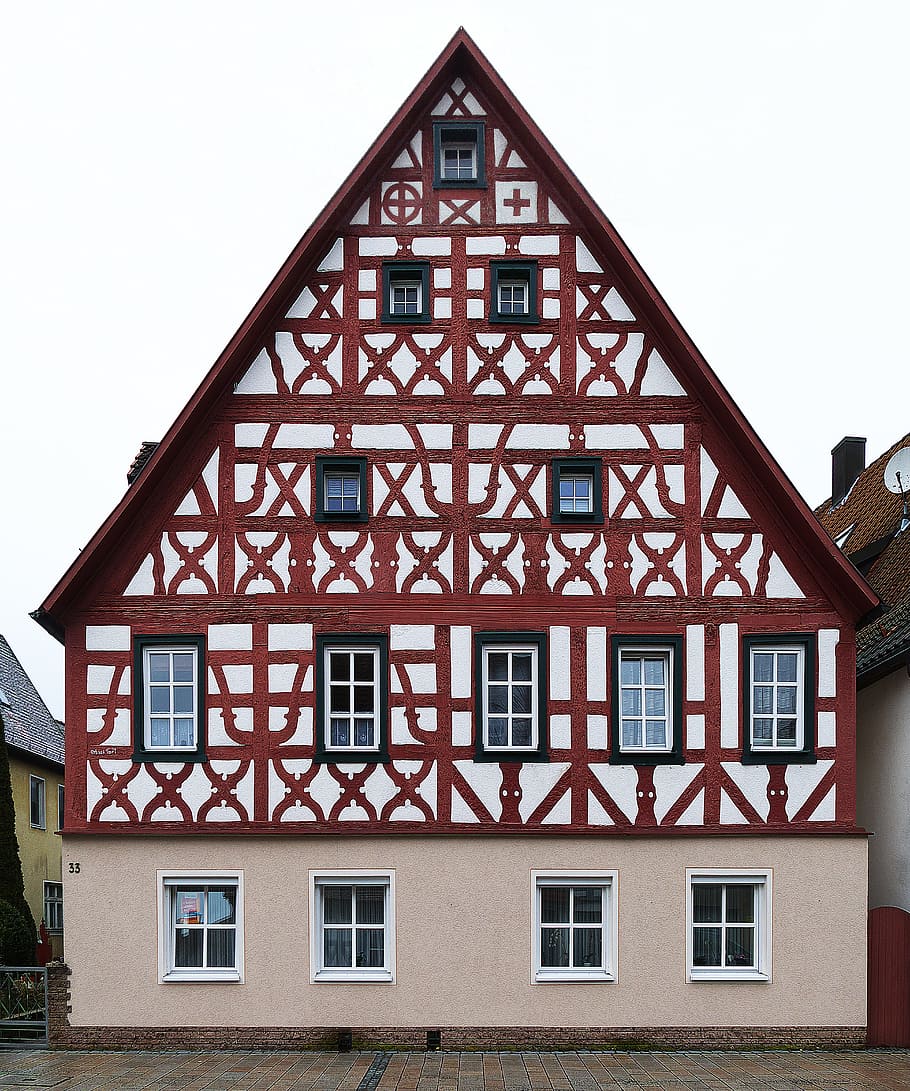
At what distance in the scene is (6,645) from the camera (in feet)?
104

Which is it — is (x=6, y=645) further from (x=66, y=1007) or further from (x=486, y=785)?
(x=486, y=785)

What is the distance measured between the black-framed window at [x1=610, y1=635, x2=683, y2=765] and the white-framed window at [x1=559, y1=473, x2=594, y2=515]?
185 centimetres

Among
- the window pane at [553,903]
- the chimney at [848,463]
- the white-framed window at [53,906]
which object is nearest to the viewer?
the window pane at [553,903]

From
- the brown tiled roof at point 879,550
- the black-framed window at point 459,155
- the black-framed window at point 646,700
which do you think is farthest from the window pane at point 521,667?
the black-framed window at point 459,155

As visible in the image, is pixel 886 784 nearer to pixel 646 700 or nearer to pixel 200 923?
pixel 646 700

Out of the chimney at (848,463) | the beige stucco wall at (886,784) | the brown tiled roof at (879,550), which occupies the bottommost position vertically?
the beige stucco wall at (886,784)

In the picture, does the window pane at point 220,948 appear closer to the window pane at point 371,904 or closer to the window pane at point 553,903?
the window pane at point 371,904

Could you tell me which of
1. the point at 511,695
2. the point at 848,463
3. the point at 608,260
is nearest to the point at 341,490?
the point at 511,695

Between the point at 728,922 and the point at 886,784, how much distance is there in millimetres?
3504

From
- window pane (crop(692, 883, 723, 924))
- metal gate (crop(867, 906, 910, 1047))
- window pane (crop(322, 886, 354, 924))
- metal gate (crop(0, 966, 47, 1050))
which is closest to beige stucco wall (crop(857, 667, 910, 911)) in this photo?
metal gate (crop(867, 906, 910, 1047))

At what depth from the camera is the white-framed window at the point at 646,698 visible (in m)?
14.5

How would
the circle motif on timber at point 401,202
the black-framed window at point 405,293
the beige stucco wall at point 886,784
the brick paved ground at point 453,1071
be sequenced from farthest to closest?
the beige stucco wall at point 886,784 < the circle motif on timber at point 401,202 < the black-framed window at point 405,293 < the brick paved ground at point 453,1071

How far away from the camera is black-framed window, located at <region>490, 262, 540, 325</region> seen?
1488cm

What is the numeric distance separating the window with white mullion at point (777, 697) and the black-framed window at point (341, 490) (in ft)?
18.7
